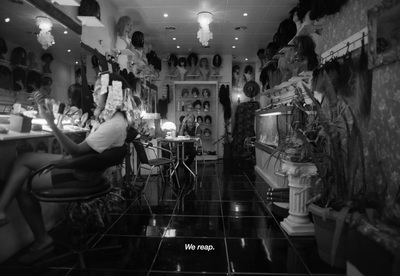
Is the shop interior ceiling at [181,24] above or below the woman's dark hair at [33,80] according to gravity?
above

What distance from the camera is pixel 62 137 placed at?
5.86 ft

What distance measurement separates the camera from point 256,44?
7398mm

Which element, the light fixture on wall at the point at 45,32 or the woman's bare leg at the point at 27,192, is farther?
the light fixture on wall at the point at 45,32

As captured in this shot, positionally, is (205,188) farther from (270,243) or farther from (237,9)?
(237,9)

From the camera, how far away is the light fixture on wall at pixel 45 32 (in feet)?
6.94

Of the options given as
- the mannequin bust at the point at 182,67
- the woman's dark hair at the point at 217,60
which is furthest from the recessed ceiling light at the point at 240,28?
the mannequin bust at the point at 182,67

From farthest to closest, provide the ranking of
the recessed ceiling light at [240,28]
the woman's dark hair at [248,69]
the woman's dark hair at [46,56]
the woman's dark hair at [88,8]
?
the woman's dark hair at [248,69]
the recessed ceiling light at [240,28]
the woman's dark hair at [88,8]
the woman's dark hair at [46,56]

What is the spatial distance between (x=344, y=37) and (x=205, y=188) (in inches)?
124

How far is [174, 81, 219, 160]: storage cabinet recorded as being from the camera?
337 inches

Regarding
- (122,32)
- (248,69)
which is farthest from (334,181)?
(248,69)

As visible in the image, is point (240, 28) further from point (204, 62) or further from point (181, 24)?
point (204, 62)

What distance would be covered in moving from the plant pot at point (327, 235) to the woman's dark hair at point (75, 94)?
269cm

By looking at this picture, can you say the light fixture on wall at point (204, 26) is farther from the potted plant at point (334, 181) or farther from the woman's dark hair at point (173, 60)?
the potted plant at point (334, 181)

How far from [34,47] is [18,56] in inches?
7.9
